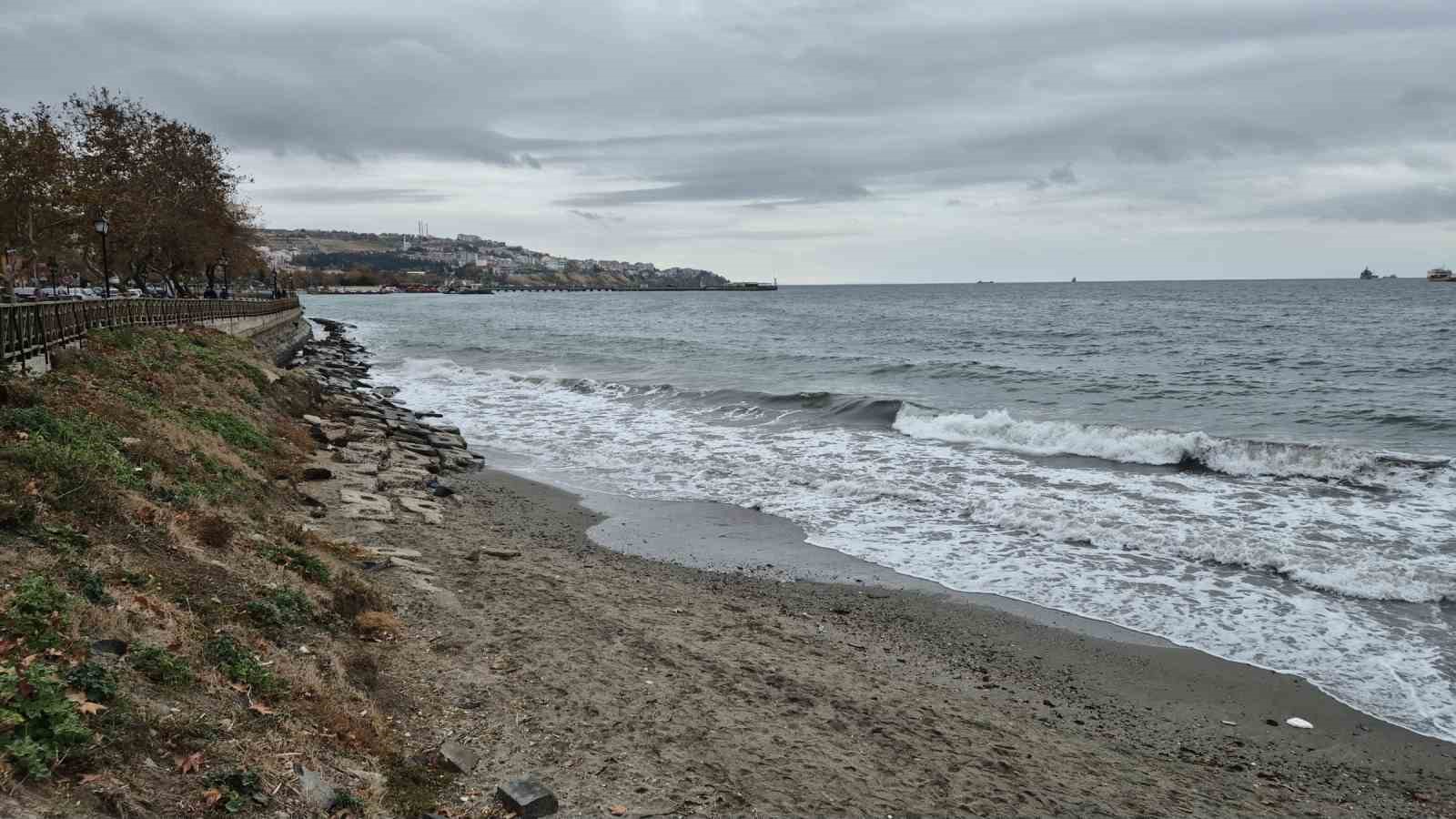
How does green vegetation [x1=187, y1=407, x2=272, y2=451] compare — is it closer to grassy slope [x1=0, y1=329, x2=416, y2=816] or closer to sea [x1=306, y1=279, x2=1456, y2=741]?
grassy slope [x1=0, y1=329, x2=416, y2=816]

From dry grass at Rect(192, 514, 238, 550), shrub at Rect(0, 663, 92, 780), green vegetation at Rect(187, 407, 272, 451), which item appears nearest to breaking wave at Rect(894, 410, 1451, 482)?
green vegetation at Rect(187, 407, 272, 451)

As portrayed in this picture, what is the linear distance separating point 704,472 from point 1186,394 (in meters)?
17.8

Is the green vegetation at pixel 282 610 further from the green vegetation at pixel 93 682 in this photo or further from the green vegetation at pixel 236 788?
the green vegetation at pixel 236 788

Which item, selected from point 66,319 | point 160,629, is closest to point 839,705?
point 160,629

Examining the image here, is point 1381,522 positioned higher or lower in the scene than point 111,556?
lower

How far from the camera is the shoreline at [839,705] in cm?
543

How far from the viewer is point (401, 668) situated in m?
6.43

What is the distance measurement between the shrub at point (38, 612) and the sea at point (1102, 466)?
27.8ft

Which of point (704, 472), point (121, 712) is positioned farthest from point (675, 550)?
point (121, 712)

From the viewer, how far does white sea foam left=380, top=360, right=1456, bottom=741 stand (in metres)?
8.58

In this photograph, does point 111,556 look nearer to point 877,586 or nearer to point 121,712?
point 121,712

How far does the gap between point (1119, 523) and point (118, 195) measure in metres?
40.7

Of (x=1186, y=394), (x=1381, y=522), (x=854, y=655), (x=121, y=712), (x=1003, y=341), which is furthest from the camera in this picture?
(x=1003, y=341)

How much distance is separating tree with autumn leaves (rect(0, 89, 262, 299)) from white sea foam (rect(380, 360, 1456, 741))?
→ 19.4m
